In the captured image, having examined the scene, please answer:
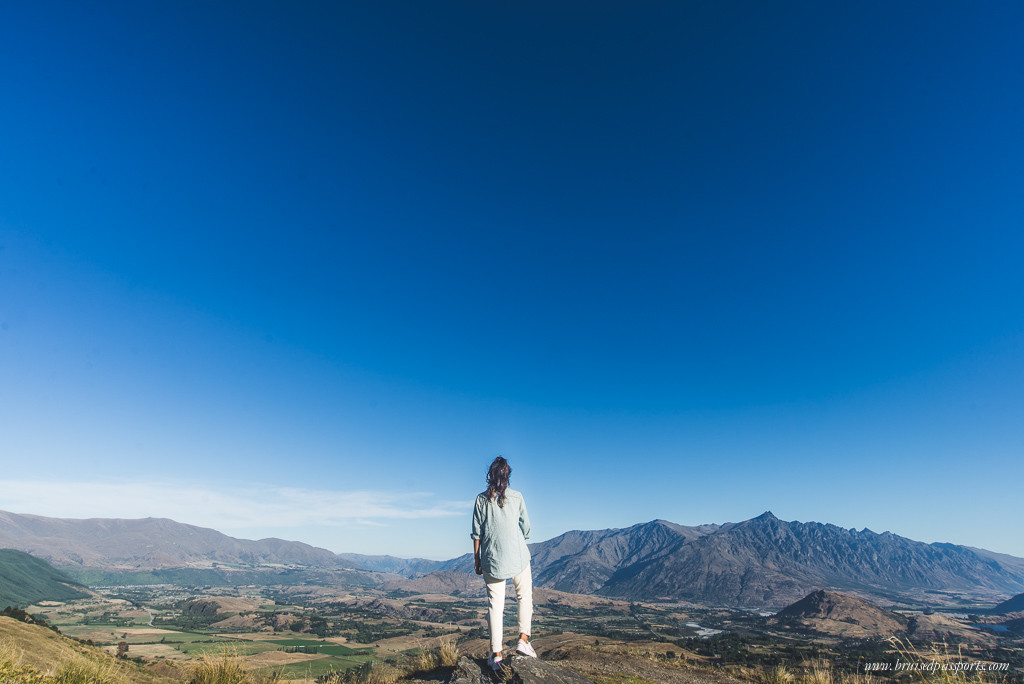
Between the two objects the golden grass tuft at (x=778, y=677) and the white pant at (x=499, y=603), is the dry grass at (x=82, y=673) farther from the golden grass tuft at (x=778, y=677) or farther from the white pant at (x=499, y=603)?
the golden grass tuft at (x=778, y=677)

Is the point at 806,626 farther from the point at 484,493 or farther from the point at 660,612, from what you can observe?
the point at 484,493

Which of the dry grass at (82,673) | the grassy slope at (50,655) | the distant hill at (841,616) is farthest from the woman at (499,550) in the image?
the distant hill at (841,616)

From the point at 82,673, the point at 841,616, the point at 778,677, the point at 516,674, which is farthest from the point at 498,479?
the point at 841,616

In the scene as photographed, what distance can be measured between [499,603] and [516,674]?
0.92 metres

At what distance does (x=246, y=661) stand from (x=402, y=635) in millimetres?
143664

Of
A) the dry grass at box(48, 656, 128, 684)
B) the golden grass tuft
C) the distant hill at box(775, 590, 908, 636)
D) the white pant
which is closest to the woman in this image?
the white pant

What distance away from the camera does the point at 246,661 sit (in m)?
7.34

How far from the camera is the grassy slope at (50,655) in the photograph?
20.4ft

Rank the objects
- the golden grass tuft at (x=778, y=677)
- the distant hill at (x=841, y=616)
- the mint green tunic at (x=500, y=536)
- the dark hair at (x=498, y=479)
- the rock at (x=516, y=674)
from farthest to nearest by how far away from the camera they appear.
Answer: the distant hill at (x=841, y=616)
the golden grass tuft at (x=778, y=677)
the dark hair at (x=498, y=479)
the mint green tunic at (x=500, y=536)
the rock at (x=516, y=674)

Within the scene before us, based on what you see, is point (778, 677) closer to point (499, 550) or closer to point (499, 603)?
point (499, 603)

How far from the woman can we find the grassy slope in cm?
491

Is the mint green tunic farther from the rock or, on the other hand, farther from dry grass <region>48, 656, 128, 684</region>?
dry grass <region>48, 656, 128, 684</region>

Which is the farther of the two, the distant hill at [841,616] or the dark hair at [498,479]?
the distant hill at [841,616]

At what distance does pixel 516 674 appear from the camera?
6.53m
